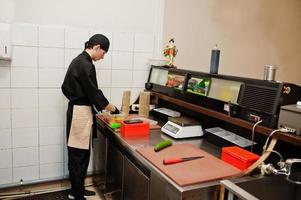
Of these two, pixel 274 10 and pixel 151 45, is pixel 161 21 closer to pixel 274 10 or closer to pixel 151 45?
pixel 151 45

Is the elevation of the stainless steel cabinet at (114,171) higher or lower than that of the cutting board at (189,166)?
lower

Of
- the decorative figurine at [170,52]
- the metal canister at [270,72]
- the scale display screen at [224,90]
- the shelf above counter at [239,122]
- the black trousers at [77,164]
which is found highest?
the decorative figurine at [170,52]

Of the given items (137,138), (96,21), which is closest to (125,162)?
(137,138)

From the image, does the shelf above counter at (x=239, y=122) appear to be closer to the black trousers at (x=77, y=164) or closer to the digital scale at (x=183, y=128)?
the digital scale at (x=183, y=128)

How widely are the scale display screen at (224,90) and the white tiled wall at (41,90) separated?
1.01 meters

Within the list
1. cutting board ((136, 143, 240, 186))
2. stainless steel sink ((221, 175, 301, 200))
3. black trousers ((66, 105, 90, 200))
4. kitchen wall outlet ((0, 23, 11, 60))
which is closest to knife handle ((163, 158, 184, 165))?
cutting board ((136, 143, 240, 186))

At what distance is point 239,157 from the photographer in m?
1.38

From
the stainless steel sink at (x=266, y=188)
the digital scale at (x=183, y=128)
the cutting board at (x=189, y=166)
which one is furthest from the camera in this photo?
the digital scale at (x=183, y=128)

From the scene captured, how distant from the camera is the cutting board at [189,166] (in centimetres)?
125

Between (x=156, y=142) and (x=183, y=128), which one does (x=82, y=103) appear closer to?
(x=156, y=142)

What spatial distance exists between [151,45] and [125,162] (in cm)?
127

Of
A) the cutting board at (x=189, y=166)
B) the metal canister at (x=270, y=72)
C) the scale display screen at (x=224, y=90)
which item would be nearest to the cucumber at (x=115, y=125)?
the cutting board at (x=189, y=166)

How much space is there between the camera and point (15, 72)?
7.16 ft

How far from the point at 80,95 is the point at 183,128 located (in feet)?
2.64
